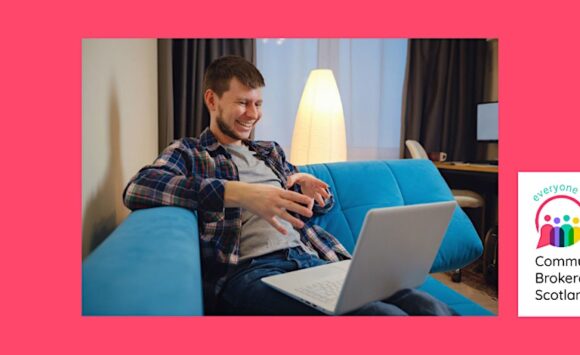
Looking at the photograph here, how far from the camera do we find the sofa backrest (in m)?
1.40

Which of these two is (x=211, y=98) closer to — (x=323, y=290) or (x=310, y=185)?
(x=310, y=185)

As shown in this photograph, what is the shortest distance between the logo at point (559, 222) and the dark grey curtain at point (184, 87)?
1913 mm

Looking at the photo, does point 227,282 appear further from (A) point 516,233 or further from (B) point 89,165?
(A) point 516,233

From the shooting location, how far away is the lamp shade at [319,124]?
2.19 m

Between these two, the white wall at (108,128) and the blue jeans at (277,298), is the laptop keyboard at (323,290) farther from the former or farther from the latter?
the white wall at (108,128)

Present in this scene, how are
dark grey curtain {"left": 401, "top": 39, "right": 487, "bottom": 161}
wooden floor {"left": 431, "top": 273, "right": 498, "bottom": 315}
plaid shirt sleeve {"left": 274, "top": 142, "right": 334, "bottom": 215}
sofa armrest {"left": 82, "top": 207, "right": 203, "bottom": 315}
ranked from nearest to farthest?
1. sofa armrest {"left": 82, "top": 207, "right": 203, "bottom": 315}
2. plaid shirt sleeve {"left": 274, "top": 142, "right": 334, "bottom": 215}
3. wooden floor {"left": 431, "top": 273, "right": 498, "bottom": 315}
4. dark grey curtain {"left": 401, "top": 39, "right": 487, "bottom": 161}

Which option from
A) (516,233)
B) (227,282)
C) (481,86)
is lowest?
(227,282)

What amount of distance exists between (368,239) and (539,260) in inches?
15.9

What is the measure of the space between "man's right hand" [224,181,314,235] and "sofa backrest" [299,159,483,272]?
0.56 metres

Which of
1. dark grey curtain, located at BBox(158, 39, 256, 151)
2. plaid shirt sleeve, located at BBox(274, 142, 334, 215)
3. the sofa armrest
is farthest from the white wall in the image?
dark grey curtain, located at BBox(158, 39, 256, 151)

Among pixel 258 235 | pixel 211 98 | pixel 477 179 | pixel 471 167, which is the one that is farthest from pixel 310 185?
pixel 477 179

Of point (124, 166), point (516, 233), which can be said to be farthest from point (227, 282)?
point (516, 233)

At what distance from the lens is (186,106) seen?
2492 mm

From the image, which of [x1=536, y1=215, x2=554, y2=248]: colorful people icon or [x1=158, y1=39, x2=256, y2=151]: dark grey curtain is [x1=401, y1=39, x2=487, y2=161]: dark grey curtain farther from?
[x1=536, y1=215, x2=554, y2=248]: colorful people icon
